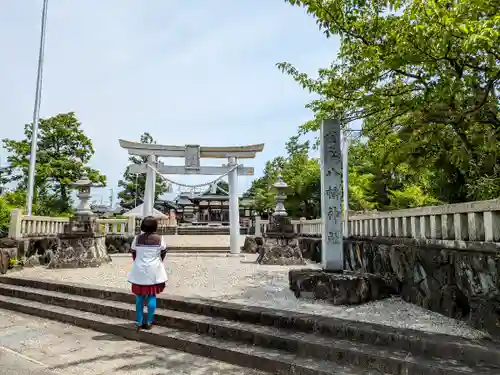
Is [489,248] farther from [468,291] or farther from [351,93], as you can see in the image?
[351,93]

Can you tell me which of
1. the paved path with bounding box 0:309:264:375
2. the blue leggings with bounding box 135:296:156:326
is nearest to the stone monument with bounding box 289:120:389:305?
the paved path with bounding box 0:309:264:375

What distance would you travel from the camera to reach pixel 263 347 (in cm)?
376

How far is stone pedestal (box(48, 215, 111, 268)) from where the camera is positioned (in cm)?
923

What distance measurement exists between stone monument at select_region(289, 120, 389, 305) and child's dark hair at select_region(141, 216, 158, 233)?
2.50 metres

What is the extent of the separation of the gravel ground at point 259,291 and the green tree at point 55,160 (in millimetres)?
10176

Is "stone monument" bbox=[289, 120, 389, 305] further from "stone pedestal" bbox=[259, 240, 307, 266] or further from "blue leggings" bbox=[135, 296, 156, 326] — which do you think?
"stone pedestal" bbox=[259, 240, 307, 266]

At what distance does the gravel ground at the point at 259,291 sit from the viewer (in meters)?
4.05

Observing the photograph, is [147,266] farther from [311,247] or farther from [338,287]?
[311,247]

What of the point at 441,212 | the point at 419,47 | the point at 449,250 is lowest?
the point at 449,250

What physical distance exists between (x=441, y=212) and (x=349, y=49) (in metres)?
2.76

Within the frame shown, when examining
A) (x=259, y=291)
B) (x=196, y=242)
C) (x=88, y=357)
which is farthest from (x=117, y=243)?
(x=88, y=357)

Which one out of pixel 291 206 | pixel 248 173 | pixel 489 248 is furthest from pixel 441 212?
pixel 291 206

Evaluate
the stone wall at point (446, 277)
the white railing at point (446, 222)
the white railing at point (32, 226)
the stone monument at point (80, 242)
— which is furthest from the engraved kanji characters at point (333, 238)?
the white railing at point (32, 226)

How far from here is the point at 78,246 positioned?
9.50m
